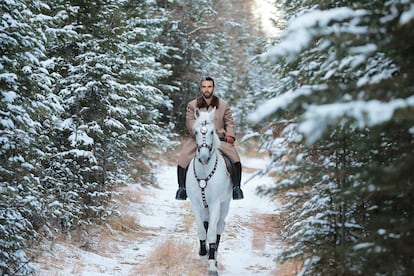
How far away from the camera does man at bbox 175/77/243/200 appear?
27.9 feet

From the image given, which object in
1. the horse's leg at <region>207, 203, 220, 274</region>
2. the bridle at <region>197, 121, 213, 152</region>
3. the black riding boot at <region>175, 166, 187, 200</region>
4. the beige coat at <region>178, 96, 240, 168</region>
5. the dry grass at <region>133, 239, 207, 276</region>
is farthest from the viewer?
the black riding boot at <region>175, 166, 187, 200</region>

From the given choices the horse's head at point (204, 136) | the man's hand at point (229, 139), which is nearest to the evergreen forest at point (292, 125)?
the man's hand at point (229, 139)

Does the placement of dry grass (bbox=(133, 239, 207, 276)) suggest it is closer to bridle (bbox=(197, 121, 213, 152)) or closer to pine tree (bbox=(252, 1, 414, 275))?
bridle (bbox=(197, 121, 213, 152))

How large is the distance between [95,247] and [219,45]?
23.2m

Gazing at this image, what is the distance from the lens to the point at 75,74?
9977mm

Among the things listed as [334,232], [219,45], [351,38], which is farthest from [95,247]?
[219,45]

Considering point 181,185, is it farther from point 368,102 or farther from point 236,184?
point 368,102

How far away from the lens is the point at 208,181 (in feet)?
25.7

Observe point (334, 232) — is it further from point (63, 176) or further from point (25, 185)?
point (63, 176)

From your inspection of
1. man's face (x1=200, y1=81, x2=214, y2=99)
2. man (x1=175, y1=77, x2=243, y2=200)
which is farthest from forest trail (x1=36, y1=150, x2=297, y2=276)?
man's face (x1=200, y1=81, x2=214, y2=99)

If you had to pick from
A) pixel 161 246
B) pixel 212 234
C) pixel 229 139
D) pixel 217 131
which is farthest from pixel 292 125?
pixel 161 246

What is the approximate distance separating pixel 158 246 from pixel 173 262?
1.32 metres

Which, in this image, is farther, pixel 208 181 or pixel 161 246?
pixel 161 246

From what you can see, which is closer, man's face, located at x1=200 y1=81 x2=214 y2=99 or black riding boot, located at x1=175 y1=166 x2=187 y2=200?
man's face, located at x1=200 y1=81 x2=214 y2=99
